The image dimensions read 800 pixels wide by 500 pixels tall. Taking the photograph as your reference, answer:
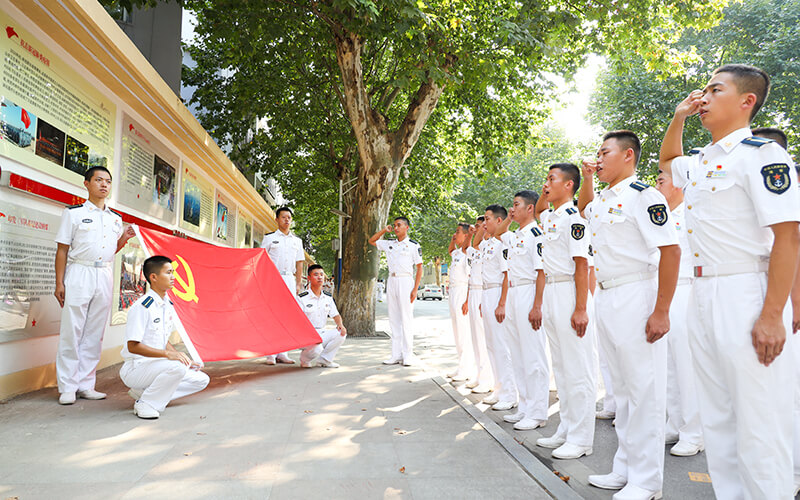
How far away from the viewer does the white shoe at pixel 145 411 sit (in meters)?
4.39

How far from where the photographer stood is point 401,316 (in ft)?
26.9

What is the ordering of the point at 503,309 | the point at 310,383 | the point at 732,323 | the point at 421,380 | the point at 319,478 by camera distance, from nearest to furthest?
the point at 732,323 < the point at 319,478 < the point at 503,309 < the point at 310,383 < the point at 421,380

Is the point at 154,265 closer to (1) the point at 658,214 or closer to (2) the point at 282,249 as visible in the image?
(2) the point at 282,249

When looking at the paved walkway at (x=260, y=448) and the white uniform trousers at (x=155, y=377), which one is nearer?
the paved walkway at (x=260, y=448)

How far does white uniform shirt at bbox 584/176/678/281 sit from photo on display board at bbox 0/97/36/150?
512cm

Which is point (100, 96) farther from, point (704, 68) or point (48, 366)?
point (704, 68)

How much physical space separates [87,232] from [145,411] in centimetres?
189

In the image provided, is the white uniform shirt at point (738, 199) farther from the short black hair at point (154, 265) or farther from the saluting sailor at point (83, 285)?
the saluting sailor at point (83, 285)

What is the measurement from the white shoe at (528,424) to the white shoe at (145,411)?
3.05 meters

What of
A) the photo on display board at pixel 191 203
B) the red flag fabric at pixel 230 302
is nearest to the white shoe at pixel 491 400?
the red flag fabric at pixel 230 302

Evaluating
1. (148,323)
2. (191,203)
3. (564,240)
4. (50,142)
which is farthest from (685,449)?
A: (191,203)

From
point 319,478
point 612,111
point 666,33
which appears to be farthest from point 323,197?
point 319,478

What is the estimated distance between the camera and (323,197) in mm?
20531

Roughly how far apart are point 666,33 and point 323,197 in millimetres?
12787
